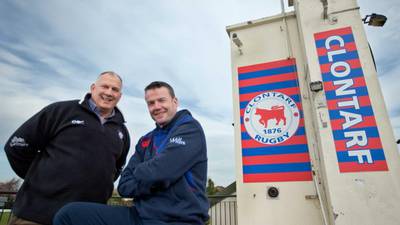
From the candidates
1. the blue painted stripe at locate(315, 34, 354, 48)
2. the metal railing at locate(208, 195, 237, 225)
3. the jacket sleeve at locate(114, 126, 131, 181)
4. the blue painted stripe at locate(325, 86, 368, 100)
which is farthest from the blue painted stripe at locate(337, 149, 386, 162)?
the metal railing at locate(208, 195, 237, 225)

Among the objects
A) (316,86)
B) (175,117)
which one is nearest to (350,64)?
(316,86)

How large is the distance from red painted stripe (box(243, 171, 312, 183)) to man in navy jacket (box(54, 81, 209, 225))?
112cm

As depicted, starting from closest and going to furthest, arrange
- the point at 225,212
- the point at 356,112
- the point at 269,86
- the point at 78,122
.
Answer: the point at 78,122
the point at 356,112
the point at 269,86
the point at 225,212

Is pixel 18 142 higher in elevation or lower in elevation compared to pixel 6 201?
higher

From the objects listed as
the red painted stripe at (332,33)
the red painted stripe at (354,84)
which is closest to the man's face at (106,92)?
the red painted stripe at (354,84)

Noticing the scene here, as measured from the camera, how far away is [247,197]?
2.10 meters

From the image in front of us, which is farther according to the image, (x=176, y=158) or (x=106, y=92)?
(x=106, y=92)

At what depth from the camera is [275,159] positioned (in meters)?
2.13

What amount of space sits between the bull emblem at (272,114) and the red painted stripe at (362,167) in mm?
639

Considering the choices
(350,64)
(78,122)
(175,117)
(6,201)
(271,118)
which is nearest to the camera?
(175,117)

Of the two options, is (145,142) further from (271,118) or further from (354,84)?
(354,84)

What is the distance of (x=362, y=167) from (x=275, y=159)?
0.67 m

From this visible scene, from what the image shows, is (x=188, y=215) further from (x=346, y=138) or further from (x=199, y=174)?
(x=346, y=138)

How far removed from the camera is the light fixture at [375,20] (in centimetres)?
204
